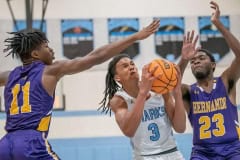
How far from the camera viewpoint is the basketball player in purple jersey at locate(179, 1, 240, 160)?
4.05 metres

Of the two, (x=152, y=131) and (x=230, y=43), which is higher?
(x=230, y=43)

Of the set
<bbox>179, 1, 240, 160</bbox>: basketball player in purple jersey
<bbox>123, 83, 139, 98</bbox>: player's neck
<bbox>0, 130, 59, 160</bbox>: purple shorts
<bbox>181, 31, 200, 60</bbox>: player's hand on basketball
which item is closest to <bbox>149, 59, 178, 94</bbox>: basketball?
<bbox>123, 83, 139, 98</bbox>: player's neck

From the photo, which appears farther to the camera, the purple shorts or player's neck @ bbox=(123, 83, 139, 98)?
player's neck @ bbox=(123, 83, 139, 98)

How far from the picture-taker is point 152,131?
319cm

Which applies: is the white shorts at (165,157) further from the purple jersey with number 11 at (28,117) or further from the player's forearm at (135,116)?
the purple jersey with number 11 at (28,117)

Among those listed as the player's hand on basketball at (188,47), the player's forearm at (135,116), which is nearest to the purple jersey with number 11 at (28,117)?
the player's forearm at (135,116)

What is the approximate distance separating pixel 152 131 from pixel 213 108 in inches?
46.3

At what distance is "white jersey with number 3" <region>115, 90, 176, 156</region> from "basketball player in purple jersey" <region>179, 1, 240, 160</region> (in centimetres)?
78

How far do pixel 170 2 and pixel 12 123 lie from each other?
23.8 feet

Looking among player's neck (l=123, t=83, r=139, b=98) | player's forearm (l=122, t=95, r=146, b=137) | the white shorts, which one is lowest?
the white shorts

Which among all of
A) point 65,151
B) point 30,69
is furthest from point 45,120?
point 65,151

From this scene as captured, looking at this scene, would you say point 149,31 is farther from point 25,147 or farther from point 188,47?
point 25,147

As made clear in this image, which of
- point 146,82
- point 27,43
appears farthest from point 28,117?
point 146,82

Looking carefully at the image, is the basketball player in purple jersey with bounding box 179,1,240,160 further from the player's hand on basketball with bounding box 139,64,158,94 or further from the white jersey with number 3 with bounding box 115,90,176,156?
the player's hand on basketball with bounding box 139,64,158,94
